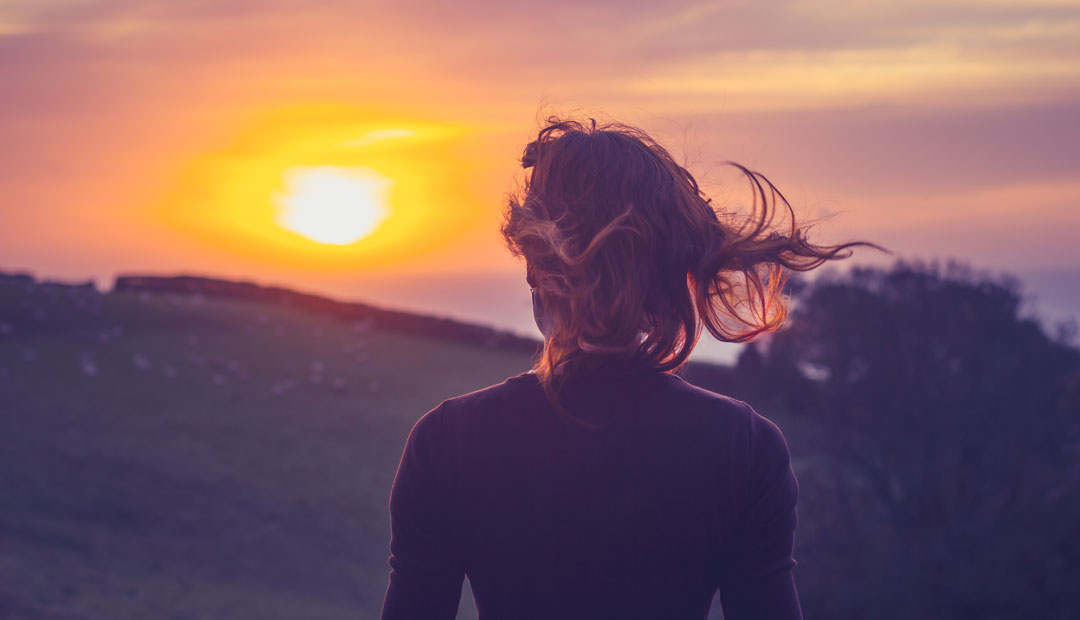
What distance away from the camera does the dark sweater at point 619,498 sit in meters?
1.66

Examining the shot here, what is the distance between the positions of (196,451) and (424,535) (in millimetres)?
7808

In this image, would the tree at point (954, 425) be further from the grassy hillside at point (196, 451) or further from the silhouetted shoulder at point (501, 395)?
the silhouetted shoulder at point (501, 395)

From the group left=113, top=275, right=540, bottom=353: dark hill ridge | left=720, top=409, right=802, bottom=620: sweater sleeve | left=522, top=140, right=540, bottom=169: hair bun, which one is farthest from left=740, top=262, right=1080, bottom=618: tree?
left=522, top=140, right=540, bottom=169: hair bun

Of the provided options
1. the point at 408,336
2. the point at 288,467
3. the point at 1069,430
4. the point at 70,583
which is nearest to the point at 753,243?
the point at 70,583

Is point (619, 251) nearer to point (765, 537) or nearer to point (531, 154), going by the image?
point (531, 154)

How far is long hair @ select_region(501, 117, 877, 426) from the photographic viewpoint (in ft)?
5.54

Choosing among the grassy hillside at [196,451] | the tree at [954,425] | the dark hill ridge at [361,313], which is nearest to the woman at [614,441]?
the grassy hillside at [196,451]

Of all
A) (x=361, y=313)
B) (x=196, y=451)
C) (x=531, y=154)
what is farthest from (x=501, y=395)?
(x=361, y=313)

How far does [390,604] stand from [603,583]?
513 millimetres

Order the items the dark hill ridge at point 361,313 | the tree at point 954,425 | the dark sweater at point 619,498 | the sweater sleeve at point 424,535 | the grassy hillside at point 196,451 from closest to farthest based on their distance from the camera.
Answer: the dark sweater at point 619,498
the sweater sleeve at point 424,535
the grassy hillside at point 196,451
the tree at point 954,425
the dark hill ridge at point 361,313

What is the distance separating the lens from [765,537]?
5.76 ft

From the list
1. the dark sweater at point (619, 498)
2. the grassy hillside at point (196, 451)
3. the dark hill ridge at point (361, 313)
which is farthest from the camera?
the dark hill ridge at point (361, 313)

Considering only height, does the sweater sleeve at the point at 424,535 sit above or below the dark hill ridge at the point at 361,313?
below

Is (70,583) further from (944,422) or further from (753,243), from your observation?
(944,422)
